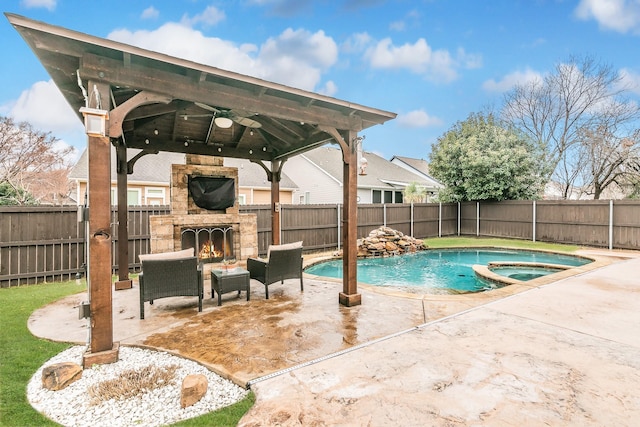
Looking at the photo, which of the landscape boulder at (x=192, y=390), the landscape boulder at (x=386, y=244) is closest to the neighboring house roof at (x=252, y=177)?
the landscape boulder at (x=386, y=244)

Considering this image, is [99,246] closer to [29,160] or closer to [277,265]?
[277,265]

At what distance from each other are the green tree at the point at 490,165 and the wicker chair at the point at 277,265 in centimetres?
1188

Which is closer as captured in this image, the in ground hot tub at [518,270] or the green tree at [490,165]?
the in ground hot tub at [518,270]

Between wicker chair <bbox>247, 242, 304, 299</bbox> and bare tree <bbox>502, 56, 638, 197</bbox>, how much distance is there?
1537cm

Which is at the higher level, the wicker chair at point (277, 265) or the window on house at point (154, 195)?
the window on house at point (154, 195)

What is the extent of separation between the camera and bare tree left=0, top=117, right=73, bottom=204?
12109 mm

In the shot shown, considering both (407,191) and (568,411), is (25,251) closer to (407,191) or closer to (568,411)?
(568,411)

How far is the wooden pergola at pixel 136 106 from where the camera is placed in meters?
2.93

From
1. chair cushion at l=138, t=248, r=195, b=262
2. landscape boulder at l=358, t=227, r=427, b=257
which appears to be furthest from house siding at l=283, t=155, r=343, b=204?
chair cushion at l=138, t=248, r=195, b=262

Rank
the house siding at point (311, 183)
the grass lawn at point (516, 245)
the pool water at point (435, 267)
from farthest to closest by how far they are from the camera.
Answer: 1. the house siding at point (311, 183)
2. the grass lawn at point (516, 245)
3. the pool water at point (435, 267)

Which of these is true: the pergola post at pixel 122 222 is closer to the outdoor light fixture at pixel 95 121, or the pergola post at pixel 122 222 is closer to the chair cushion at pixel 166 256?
the chair cushion at pixel 166 256

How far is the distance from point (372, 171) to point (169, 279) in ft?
55.7

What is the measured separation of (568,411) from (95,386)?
3602 millimetres

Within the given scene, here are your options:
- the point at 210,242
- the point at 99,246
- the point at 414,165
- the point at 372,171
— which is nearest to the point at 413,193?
the point at 372,171
